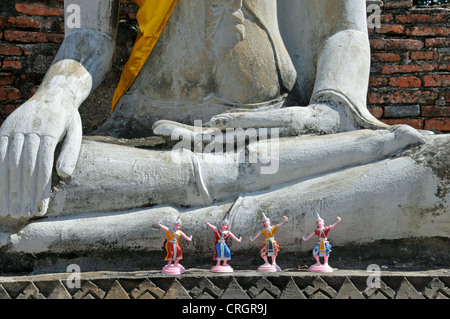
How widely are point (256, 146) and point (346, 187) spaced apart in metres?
0.38

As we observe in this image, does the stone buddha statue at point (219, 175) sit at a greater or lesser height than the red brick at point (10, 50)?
lesser

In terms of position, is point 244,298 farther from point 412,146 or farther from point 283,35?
point 283,35

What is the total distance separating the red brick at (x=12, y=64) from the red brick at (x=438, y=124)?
2602mm

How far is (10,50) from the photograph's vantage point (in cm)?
427

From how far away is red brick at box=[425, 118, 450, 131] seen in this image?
4555 mm

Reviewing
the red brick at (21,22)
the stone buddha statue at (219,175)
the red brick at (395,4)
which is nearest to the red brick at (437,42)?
the red brick at (395,4)

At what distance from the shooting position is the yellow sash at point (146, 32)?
10.8ft

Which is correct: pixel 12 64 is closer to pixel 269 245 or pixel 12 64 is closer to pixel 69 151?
pixel 69 151

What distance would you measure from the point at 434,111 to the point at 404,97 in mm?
213

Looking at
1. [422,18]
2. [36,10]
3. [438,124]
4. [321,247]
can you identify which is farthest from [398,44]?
[321,247]

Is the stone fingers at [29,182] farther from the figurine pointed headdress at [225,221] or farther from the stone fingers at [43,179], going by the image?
the figurine pointed headdress at [225,221]

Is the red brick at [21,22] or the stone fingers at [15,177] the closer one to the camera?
the stone fingers at [15,177]

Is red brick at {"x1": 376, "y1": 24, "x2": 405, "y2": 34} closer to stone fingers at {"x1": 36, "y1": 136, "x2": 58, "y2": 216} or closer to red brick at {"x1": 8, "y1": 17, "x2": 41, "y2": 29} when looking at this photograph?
red brick at {"x1": 8, "y1": 17, "x2": 41, "y2": 29}

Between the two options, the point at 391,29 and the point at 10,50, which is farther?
the point at 391,29
